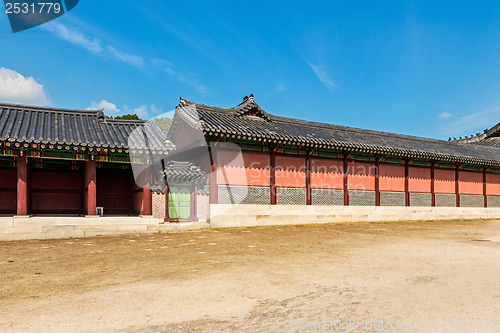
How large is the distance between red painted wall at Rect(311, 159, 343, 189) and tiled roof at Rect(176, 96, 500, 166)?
1047 mm

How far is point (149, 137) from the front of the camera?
584 inches

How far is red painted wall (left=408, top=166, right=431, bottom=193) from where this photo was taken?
2017cm

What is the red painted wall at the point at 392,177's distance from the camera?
1919cm

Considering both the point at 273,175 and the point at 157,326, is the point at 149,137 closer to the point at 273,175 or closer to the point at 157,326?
the point at 273,175

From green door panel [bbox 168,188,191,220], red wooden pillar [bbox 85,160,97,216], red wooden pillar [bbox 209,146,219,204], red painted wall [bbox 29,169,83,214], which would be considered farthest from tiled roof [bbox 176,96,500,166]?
red painted wall [bbox 29,169,83,214]

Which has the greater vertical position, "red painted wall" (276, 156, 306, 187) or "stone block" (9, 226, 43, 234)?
"red painted wall" (276, 156, 306, 187)

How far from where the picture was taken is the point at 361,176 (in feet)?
60.7

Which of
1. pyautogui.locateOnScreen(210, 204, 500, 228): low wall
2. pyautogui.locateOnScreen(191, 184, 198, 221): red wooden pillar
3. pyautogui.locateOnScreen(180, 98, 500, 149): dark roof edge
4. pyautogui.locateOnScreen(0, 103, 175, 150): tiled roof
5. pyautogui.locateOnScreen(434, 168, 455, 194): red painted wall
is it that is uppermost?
pyautogui.locateOnScreen(180, 98, 500, 149): dark roof edge

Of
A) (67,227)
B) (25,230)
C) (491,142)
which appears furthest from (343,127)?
(491,142)

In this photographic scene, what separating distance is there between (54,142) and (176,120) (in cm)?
789

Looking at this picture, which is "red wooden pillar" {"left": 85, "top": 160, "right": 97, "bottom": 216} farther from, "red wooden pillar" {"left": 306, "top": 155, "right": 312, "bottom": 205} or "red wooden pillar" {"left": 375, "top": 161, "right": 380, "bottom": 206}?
"red wooden pillar" {"left": 375, "top": 161, "right": 380, "bottom": 206}

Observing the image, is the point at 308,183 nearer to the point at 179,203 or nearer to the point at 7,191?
the point at 179,203

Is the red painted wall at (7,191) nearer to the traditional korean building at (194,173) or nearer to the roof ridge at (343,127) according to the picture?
the traditional korean building at (194,173)

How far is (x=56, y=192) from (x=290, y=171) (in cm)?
1058
